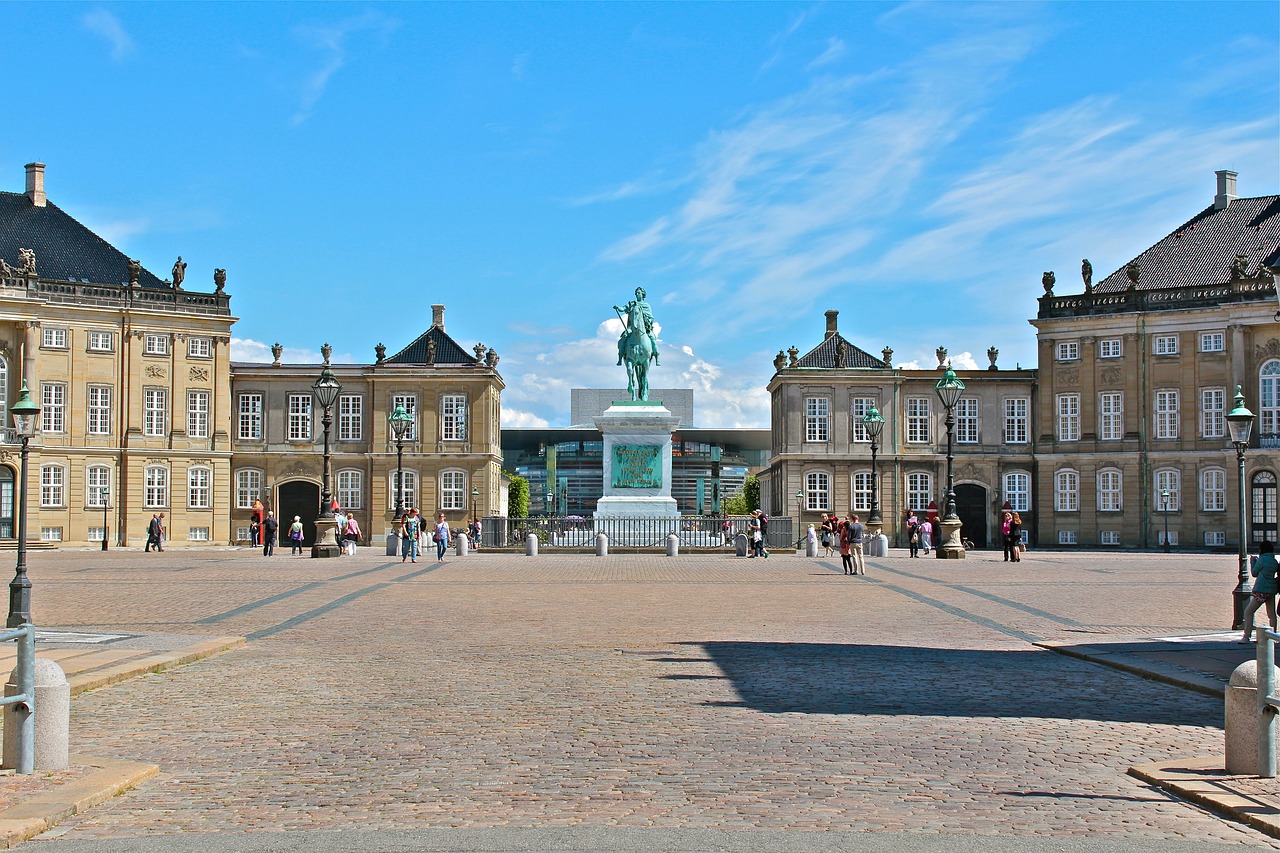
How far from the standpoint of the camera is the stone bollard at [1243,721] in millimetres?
8328

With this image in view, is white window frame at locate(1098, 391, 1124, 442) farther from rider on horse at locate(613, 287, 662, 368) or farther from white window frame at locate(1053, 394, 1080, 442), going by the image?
rider on horse at locate(613, 287, 662, 368)

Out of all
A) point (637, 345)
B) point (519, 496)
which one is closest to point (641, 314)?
point (637, 345)

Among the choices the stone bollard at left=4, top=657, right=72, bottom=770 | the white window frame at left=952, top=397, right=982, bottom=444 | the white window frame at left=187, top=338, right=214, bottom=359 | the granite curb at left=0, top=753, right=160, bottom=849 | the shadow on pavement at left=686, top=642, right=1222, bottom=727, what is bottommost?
the shadow on pavement at left=686, top=642, right=1222, bottom=727

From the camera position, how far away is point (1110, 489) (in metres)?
66.0

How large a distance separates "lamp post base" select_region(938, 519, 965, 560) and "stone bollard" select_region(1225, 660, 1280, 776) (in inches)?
1348

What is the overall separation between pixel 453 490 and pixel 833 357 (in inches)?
876

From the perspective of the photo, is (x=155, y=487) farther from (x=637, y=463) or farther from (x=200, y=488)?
(x=637, y=463)

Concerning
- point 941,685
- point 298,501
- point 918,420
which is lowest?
point 941,685

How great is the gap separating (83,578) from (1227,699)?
26706 millimetres

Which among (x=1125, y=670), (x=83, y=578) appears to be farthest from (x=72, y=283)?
(x=1125, y=670)

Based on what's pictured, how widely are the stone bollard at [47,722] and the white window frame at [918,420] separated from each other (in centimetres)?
6692

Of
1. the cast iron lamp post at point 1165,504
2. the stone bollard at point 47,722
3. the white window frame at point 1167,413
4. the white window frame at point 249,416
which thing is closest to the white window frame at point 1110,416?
the white window frame at point 1167,413

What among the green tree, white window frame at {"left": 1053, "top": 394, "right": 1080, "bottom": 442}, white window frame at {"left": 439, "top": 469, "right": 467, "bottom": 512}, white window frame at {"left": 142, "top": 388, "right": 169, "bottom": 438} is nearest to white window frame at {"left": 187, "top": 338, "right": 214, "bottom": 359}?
white window frame at {"left": 142, "top": 388, "right": 169, "bottom": 438}

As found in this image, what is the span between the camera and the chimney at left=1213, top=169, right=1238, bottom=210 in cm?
6762
